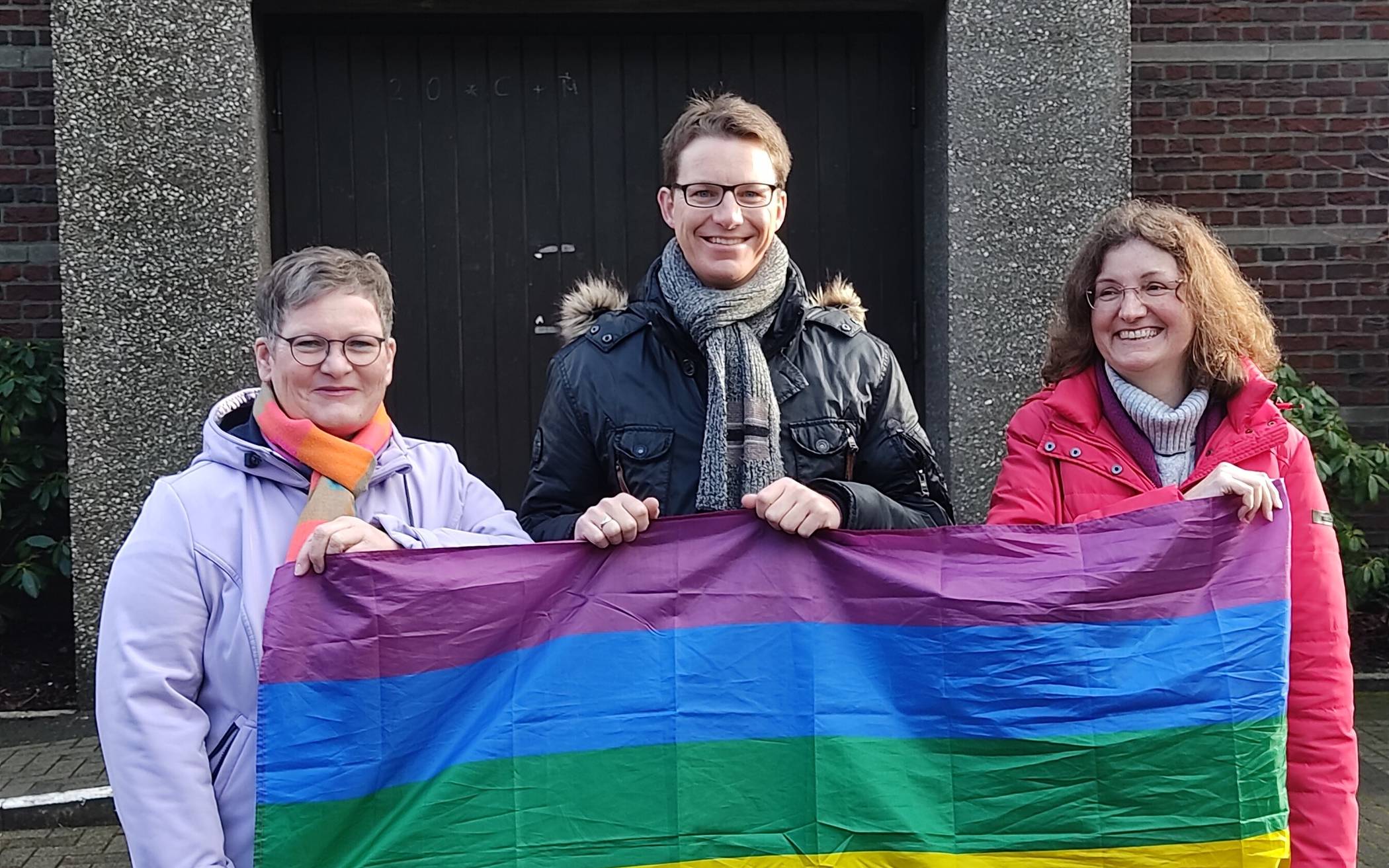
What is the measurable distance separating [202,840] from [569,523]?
934mm

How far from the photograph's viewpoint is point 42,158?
6.70 m

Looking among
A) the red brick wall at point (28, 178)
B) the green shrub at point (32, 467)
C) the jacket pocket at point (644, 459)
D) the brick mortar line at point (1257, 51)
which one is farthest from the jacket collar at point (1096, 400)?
the red brick wall at point (28, 178)

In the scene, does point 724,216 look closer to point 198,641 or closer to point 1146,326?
point 1146,326

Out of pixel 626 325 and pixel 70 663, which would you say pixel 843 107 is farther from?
pixel 70 663

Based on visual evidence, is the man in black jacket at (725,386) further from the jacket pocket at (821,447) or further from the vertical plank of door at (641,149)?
the vertical plank of door at (641,149)

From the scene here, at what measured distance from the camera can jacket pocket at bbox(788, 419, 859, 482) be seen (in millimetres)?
2861

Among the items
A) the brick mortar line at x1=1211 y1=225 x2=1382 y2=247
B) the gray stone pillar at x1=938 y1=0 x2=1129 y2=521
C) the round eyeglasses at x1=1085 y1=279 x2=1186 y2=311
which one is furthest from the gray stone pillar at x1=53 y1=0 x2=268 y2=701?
the brick mortar line at x1=1211 y1=225 x2=1382 y2=247

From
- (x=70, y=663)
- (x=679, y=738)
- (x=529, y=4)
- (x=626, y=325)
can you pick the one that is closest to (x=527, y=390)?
(x=529, y=4)

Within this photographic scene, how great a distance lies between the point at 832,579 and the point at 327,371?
1094 mm

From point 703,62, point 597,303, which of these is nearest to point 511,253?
point 703,62

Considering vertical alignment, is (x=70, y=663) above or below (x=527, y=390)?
below

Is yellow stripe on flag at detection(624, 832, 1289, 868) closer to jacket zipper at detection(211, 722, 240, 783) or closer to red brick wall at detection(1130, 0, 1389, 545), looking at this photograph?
jacket zipper at detection(211, 722, 240, 783)

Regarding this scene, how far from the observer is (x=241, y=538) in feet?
8.00

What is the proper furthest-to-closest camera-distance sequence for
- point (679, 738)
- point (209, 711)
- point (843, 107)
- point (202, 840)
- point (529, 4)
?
point (843, 107) → point (529, 4) → point (679, 738) → point (209, 711) → point (202, 840)
